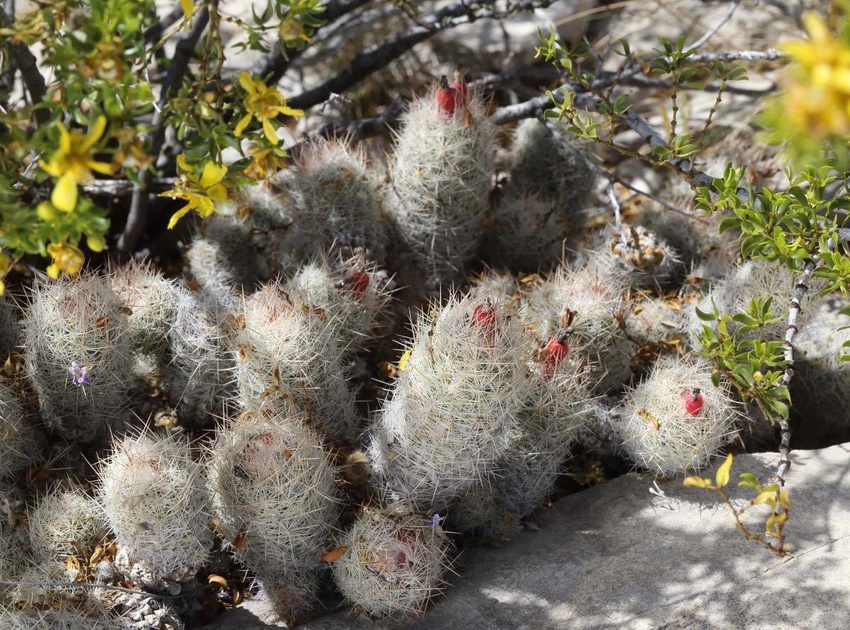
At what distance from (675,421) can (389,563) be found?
0.72m

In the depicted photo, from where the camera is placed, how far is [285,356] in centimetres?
178

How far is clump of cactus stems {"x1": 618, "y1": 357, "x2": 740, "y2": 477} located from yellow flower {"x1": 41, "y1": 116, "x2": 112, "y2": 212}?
4.30ft

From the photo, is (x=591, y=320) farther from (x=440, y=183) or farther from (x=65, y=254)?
(x=65, y=254)

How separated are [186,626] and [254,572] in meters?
0.19

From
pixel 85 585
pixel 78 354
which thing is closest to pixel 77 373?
pixel 78 354

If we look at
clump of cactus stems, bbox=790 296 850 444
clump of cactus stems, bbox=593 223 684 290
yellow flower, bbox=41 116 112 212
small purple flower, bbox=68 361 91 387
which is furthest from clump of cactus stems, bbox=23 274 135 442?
clump of cactus stems, bbox=790 296 850 444

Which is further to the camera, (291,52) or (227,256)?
(291,52)

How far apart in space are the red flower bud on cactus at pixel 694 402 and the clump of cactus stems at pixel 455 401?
1.27ft

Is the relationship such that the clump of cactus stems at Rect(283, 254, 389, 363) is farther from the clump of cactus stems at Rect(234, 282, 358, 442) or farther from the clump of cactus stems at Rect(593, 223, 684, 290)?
the clump of cactus stems at Rect(593, 223, 684, 290)

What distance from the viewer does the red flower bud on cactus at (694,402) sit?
1846 millimetres

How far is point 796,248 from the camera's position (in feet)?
5.33

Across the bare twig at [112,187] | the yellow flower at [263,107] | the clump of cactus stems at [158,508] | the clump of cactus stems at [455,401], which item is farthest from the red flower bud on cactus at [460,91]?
the clump of cactus stems at [158,508]

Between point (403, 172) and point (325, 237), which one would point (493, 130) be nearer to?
point (403, 172)

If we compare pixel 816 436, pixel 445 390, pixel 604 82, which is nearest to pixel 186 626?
pixel 445 390
